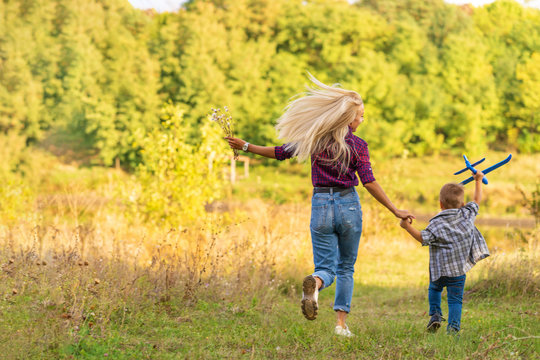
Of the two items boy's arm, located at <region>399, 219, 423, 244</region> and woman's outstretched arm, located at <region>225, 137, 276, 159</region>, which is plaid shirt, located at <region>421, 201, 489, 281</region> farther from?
woman's outstretched arm, located at <region>225, 137, 276, 159</region>

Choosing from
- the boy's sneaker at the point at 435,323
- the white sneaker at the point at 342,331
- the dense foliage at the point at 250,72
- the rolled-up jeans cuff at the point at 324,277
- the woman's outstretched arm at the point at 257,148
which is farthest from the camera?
the dense foliage at the point at 250,72

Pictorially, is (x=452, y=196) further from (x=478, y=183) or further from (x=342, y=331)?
(x=342, y=331)

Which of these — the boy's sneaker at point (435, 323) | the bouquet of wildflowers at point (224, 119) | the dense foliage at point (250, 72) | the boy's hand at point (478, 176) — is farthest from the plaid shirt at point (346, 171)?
the dense foliage at point (250, 72)

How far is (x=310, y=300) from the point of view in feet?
14.0

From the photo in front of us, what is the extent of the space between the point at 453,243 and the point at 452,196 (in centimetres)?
39

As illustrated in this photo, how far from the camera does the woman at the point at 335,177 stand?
15.1 feet

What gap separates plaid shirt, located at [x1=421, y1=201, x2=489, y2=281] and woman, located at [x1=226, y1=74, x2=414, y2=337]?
11.4 inches

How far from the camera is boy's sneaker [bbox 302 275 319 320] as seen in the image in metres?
4.27

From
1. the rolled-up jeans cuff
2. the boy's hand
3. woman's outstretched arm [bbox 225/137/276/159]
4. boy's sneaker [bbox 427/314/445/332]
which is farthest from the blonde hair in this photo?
boy's sneaker [bbox 427/314/445/332]

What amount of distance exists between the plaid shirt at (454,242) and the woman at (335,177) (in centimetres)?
29

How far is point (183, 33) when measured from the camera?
40250 mm

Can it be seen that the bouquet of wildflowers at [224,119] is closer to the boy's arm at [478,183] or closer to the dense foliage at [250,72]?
the boy's arm at [478,183]

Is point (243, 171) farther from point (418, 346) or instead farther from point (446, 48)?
point (418, 346)

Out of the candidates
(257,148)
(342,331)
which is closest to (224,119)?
(257,148)
